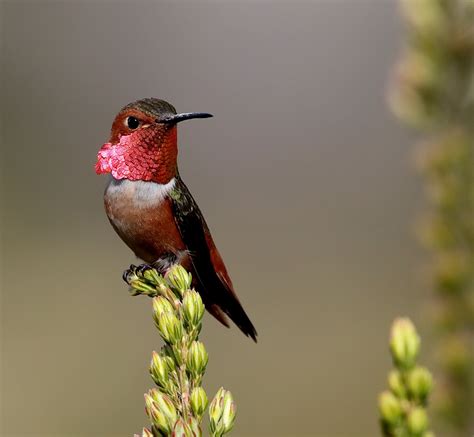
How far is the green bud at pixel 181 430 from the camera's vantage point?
4.62 feet

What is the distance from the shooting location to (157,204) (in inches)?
125

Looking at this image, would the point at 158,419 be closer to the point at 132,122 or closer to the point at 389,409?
the point at 389,409

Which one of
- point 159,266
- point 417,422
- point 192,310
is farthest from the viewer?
point 159,266

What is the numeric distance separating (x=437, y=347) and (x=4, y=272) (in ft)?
44.4

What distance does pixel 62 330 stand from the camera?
41.2 ft

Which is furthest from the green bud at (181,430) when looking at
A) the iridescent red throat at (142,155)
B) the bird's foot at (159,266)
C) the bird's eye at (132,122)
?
the bird's eye at (132,122)

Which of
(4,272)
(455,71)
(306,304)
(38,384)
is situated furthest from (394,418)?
(4,272)

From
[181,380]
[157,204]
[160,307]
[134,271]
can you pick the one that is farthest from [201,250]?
[181,380]

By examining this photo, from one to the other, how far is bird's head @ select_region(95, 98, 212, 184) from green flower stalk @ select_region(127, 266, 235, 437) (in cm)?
112

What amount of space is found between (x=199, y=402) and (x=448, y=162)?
1354 millimetres

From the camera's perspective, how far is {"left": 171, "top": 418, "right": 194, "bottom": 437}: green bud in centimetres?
141

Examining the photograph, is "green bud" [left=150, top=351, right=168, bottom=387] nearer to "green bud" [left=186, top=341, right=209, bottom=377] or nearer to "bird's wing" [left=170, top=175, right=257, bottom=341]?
Answer: "green bud" [left=186, top=341, right=209, bottom=377]

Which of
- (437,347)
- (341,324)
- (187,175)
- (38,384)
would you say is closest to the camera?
(437,347)

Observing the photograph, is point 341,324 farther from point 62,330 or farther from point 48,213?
point 48,213
